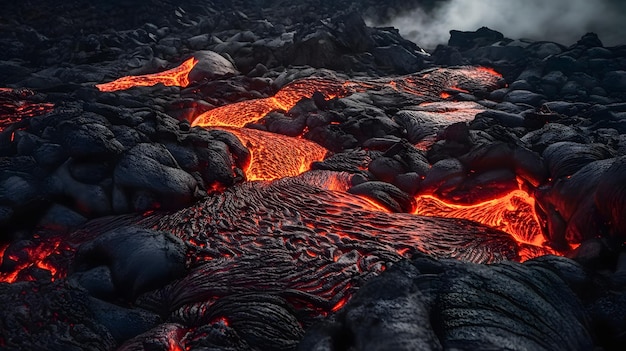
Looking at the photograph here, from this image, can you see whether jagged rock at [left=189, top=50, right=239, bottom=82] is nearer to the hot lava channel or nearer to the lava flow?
the lava flow

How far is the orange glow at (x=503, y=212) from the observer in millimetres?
6141

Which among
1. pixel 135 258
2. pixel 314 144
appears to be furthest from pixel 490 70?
pixel 135 258

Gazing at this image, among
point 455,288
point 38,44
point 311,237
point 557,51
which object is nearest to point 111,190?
point 311,237

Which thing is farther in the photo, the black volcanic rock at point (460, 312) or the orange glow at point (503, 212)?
the orange glow at point (503, 212)

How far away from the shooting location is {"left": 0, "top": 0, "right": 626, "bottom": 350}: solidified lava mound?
120 inches

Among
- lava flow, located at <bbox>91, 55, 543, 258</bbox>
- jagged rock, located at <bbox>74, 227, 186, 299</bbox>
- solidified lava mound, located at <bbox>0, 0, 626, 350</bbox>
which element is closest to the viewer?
solidified lava mound, located at <bbox>0, 0, 626, 350</bbox>

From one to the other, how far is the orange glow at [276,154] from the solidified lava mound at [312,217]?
5 cm

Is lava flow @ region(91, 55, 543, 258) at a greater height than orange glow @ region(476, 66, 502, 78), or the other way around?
orange glow @ region(476, 66, 502, 78)

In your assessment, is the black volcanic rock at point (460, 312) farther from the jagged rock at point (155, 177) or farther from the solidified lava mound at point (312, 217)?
the jagged rock at point (155, 177)

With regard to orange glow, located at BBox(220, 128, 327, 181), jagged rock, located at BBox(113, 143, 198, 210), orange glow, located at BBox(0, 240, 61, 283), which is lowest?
orange glow, located at BBox(0, 240, 61, 283)

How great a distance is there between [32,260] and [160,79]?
10789 millimetres

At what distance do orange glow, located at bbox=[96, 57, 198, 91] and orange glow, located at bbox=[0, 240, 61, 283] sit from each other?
9.64 m

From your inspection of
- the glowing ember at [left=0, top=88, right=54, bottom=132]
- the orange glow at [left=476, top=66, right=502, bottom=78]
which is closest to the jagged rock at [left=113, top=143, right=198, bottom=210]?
the glowing ember at [left=0, top=88, right=54, bottom=132]

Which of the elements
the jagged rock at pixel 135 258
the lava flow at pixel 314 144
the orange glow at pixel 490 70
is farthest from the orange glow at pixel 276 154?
the orange glow at pixel 490 70
